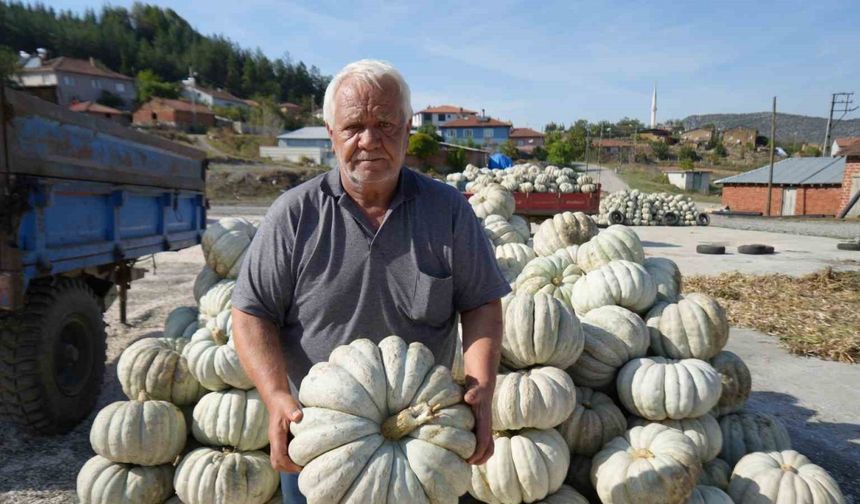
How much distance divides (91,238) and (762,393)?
605cm


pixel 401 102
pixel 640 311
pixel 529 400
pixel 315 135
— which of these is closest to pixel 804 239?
pixel 640 311

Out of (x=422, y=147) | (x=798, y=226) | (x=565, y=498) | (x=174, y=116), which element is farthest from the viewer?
(x=174, y=116)

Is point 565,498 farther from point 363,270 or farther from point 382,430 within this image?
point 363,270

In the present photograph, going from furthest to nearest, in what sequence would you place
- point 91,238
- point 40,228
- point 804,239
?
point 804,239, point 91,238, point 40,228

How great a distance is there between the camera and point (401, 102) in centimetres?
190

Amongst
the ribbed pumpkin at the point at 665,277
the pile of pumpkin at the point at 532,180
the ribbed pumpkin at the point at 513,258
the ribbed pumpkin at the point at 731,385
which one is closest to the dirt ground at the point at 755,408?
the ribbed pumpkin at the point at 731,385

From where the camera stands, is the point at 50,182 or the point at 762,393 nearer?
the point at 50,182

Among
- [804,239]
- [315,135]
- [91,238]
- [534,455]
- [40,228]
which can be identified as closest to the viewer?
[534,455]

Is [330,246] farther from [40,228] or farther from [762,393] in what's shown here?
[762,393]

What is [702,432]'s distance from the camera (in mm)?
3297

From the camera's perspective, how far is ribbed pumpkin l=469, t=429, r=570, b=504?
9.32 ft

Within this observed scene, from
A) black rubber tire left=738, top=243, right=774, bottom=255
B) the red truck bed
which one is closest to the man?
black rubber tire left=738, top=243, right=774, bottom=255

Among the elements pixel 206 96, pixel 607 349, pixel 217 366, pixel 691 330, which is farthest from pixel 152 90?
pixel 691 330

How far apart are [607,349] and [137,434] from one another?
2770mm
